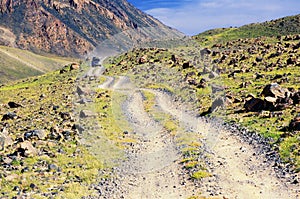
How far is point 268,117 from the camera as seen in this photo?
125ft

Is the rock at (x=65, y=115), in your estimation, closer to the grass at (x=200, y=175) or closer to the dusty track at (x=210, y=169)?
the dusty track at (x=210, y=169)

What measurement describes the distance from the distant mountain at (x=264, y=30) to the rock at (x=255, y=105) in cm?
9903

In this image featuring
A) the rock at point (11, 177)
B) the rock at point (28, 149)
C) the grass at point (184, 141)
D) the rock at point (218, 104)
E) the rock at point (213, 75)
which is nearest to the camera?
the rock at point (11, 177)

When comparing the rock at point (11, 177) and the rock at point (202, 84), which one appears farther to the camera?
the rock at point (202, 84)

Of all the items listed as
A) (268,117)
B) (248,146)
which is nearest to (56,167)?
(248,146)

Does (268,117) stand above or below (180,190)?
above

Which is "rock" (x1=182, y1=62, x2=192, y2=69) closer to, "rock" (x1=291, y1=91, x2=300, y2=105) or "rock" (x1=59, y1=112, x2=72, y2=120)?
"rock" (x1=59, y1=112, x2=72, y2=120)

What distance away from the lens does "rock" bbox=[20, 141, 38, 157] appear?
29781 millimetres

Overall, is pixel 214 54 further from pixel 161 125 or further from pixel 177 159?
pixel 177 159

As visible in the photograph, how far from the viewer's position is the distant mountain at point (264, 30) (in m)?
145

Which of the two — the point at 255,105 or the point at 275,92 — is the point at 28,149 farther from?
the point at 275,92

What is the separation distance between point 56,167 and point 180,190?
376 inches

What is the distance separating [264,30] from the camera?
152250 millimetres

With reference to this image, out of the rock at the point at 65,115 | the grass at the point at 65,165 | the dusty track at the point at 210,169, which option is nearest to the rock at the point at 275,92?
the dusty track at the point at 210,169
